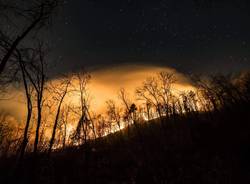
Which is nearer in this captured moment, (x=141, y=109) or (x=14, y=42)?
(x=14, y=42)

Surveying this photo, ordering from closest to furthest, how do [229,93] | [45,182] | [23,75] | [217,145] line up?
1. [23,75]
2. [45,182]
3. [217,145]
4. [229,93]

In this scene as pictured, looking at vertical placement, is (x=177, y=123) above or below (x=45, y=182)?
above

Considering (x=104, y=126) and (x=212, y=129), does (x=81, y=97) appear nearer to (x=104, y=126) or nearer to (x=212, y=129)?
(x=212, y=129)

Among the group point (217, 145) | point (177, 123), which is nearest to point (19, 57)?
point (217, 145)

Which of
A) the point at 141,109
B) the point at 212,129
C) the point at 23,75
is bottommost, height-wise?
the point at 212,129

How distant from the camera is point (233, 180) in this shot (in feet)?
26.6

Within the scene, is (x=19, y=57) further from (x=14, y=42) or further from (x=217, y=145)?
(x=217, y=145)

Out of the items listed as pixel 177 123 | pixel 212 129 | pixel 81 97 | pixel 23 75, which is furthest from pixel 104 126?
pixel 23 75

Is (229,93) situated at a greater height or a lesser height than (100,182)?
greater

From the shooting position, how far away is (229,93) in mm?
44375

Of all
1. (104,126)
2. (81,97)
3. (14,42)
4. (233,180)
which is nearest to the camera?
(14,42)

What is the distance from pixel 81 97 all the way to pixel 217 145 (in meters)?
21.3

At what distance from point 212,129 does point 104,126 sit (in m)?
59.1

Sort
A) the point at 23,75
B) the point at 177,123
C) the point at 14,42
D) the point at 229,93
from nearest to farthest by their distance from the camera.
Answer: the point at 14,42 → the point at 23,75 → the point at 229,93 → the point at 177,123
